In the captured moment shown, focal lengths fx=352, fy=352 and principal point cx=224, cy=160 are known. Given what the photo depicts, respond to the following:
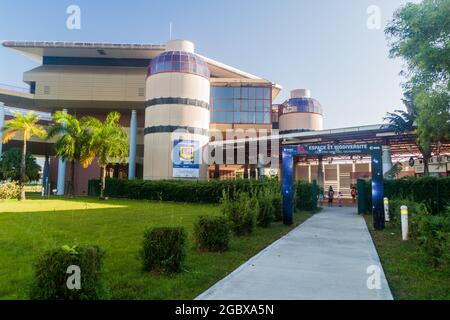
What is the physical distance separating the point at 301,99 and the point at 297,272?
165 ft

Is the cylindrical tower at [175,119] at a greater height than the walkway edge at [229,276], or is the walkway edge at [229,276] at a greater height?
the cylindrical tower at [175,119]

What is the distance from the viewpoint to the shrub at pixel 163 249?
20.7 ft

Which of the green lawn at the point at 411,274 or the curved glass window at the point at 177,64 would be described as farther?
the curved glass window at the point at 177,64

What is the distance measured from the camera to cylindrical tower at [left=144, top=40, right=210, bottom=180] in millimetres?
36625

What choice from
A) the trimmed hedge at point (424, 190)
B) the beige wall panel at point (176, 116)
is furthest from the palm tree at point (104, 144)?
the trimmed hedge at point (424, 190)

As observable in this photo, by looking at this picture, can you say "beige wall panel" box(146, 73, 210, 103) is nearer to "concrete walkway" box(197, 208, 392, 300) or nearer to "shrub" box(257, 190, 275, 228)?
"shrub" box(257, 190, 275, 228)

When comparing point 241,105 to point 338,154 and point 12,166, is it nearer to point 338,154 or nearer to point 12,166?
point 12,166

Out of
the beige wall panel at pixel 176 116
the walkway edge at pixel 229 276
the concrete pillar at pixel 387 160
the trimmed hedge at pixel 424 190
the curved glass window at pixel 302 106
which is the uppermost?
the curved glass window at pixel 302 106

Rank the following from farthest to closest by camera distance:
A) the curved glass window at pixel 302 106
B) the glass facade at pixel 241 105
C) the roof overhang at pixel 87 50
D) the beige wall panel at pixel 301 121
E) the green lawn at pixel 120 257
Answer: the curved glass window at pixel 302 106
the beige wall panel at pixel 301 121
the glass facade at pixel 241 105
the roof overhang at pixel 87 50
the green lawn at pixel 120 257

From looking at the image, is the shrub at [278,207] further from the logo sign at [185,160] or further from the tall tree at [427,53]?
the logo sign at [185,160]

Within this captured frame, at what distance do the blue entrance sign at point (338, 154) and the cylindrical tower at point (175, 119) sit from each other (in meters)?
22.4

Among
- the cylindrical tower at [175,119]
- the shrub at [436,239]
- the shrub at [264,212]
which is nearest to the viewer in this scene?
the shrub at [436,239]

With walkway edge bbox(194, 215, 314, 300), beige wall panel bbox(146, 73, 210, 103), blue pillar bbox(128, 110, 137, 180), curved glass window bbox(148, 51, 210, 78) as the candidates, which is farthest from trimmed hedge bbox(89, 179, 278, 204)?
curved glass window bbox(148, 51, 210, 78)
